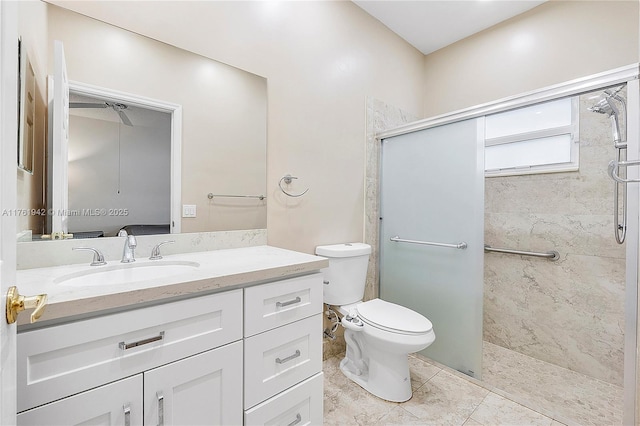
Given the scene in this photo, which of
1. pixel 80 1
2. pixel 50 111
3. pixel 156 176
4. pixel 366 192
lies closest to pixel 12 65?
pixel 50 111

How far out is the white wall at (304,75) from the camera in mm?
1449

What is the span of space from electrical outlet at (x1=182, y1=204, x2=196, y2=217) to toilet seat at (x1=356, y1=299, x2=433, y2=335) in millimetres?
1097

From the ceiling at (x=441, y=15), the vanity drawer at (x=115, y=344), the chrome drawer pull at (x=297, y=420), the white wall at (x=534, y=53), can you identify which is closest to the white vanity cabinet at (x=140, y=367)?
the vanity drawer at (x=115, y=344)

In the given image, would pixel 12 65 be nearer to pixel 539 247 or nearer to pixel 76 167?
pixel 76 167

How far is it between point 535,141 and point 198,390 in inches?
105

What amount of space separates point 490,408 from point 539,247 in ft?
4.05

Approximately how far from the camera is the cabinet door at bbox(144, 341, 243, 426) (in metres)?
0.83

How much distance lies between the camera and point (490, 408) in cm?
158

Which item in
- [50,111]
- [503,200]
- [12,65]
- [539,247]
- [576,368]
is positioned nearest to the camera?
[12,65]

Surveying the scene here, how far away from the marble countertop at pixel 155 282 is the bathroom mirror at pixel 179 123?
0.20 m

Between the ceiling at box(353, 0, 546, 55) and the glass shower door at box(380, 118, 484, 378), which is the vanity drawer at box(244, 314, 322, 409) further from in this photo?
the ceiling at box(353, 0, 546, 55)

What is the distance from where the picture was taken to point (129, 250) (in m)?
1.18

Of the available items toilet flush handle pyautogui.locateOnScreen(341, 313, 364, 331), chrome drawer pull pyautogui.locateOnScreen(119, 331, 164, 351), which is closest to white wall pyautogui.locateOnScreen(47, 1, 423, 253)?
toilet flush handle pyautogui.locateOnScreen(341, 313, 364, 331)

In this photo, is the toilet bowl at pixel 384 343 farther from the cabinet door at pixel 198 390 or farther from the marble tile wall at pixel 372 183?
the cabinet door at pixel 198 390
